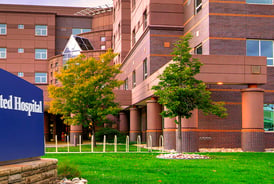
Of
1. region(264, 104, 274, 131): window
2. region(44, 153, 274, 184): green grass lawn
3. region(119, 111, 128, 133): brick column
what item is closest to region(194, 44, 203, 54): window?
region(264, 104, 274, 131): window

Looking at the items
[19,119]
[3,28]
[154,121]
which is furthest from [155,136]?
[3,28]

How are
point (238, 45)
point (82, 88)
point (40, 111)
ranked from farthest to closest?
1. point (82, 88)
2. point (238, 45)
3. point (40, 111)

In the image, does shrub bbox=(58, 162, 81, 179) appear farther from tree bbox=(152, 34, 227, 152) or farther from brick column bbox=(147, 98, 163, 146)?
brick column bbox=(147, 98, 163, 146)

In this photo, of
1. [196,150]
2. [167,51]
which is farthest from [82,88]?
[196,150]

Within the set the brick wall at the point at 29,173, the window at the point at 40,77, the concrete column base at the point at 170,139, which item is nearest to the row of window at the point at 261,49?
the concrete column base at the point at 170,139

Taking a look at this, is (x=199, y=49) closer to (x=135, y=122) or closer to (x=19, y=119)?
(x=135, y=122)

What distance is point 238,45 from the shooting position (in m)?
28.2

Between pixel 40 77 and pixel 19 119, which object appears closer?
pixel 19 119

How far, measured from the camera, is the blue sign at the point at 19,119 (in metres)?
8.49

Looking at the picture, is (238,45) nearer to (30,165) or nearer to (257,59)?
(257,59)

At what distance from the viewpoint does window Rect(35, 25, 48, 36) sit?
233 feet

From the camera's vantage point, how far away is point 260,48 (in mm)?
28750

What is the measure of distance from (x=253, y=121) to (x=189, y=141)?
395 cm

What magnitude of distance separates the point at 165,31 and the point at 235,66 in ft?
36.8
